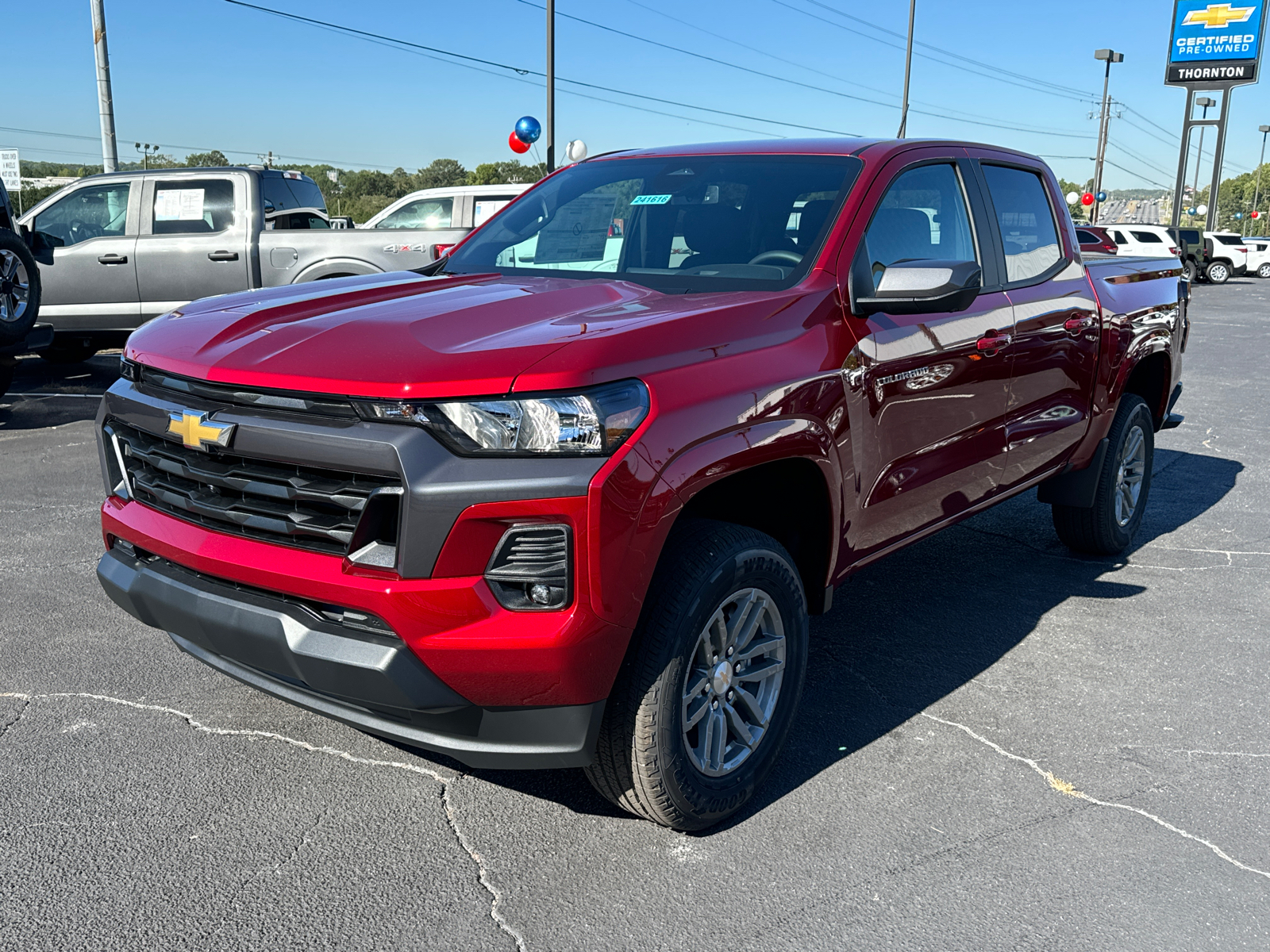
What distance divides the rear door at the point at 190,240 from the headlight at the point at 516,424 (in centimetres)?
843

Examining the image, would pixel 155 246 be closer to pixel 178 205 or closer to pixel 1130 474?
pixel 178 205

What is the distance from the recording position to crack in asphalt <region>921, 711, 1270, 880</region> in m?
2.89

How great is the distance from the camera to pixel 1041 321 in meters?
4.29

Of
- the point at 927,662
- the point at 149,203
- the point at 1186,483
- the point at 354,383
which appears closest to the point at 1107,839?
the point at 927,662

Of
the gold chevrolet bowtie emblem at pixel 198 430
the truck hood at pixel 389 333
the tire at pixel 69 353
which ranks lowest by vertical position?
the tire at pixel 69 353

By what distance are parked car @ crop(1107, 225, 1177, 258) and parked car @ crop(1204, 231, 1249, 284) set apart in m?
9.17

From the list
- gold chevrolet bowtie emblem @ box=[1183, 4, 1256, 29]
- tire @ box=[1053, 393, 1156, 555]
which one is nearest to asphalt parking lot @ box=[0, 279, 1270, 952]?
tire @ box=[1053, 393, 1156, 555]

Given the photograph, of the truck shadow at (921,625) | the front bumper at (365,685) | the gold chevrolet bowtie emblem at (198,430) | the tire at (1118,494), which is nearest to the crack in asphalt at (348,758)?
the truck shadow at (921,625)

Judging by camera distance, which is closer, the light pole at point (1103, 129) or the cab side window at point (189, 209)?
the cab side window at point (189, 209)

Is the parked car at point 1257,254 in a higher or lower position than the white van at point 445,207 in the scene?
lower

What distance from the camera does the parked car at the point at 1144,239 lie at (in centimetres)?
2796

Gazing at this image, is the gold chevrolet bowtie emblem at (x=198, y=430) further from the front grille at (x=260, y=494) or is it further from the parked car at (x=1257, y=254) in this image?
the parked car at (x=1257, y=254)

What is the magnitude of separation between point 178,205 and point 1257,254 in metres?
39.2

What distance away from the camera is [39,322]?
10.4 metres
